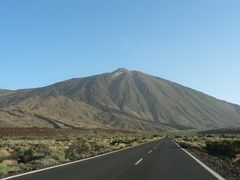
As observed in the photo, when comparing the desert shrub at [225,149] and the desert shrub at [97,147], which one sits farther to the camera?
the desert shrub at [97,147]

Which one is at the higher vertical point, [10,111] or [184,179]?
[10,111]

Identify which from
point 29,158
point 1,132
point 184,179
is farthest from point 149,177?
point 1,132

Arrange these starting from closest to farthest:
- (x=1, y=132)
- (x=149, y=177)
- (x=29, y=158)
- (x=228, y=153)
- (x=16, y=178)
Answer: (x=16, y=178), (x=149, y=177), (x=29, y=158), (x=228, y=153), (x=1, y=132)

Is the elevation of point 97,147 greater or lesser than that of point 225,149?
greater

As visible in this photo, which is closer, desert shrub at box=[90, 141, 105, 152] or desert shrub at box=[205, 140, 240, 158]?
desert shrub at box=[205, 140, 240, 158]

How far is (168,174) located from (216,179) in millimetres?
2210

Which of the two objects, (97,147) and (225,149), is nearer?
(225,149)

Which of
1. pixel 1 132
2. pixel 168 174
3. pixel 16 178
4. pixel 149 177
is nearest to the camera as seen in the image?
pixel 16 178

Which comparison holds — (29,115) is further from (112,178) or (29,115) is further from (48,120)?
(112,178)

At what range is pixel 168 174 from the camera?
1603 cm

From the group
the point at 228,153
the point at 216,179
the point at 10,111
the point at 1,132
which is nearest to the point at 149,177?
the point at 216,179

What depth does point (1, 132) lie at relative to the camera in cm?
8862

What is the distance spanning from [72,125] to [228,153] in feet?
430

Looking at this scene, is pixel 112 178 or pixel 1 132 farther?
pixel 1 132
